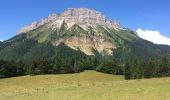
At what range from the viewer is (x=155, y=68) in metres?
150

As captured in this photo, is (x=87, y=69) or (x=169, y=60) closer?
(x=169, y=60)

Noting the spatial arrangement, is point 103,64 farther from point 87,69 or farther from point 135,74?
point 135,74

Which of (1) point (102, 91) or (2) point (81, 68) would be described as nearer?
(1) point (102, 91)

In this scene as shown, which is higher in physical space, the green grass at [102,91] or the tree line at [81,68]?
the tree line at [81,68]

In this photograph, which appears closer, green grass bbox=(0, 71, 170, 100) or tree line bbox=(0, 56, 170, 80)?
green grass bbox=(0, 71, 170, 100)

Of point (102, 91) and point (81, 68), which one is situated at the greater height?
point (81, 68)

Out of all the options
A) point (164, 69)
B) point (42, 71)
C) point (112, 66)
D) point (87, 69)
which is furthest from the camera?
point (87, 69)

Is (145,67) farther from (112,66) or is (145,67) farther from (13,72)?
(13,72)

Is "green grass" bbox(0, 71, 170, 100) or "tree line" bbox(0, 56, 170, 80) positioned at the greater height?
"tree line" bbox(0, 56, 170, 80)

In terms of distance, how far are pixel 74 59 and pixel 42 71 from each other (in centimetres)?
2834

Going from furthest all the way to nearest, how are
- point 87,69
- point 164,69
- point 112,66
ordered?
point 87,69 < point 112,66 < point 164,69

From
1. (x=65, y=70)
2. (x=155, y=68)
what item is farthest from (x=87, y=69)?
(x=155, y=68)

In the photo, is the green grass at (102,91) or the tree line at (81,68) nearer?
the green grass at (102,91)

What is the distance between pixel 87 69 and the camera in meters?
192
